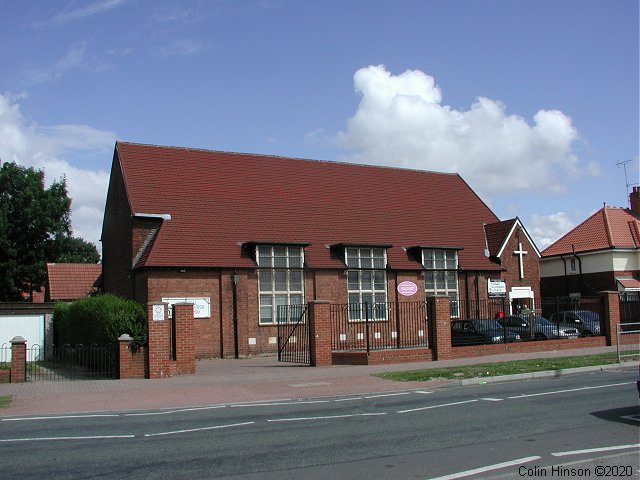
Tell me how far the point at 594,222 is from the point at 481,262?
1536cm

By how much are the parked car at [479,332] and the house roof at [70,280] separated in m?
28.4

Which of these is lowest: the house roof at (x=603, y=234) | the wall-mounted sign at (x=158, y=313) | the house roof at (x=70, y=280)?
the wall-mounted sign at (x=158, y=313)

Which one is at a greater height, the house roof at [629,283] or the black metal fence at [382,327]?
the house roof at [629,283]

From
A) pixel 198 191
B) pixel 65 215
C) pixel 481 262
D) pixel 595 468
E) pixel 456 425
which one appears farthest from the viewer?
pixel 65 215

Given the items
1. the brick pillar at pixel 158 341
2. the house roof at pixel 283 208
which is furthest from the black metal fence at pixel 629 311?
the brick pillar at pixel 158 341

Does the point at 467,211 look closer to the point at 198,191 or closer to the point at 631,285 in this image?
the point at 631,285

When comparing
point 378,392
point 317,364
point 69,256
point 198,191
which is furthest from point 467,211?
point 69,256

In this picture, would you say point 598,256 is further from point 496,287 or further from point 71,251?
point 71,251

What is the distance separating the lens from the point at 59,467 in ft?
28.1

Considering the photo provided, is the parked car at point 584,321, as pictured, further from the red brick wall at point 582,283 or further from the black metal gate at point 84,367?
the black metal gate at point 84,367

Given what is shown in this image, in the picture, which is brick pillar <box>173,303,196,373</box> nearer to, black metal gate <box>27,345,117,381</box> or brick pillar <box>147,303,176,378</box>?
brick pillar <box>147,303,176,378</box>

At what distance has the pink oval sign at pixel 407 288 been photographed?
32594 millimetres

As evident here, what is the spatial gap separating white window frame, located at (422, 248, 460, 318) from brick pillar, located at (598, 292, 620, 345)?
7.30 metres

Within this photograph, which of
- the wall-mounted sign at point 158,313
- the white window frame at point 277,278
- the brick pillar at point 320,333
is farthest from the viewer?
the white window frame at point 277,278
